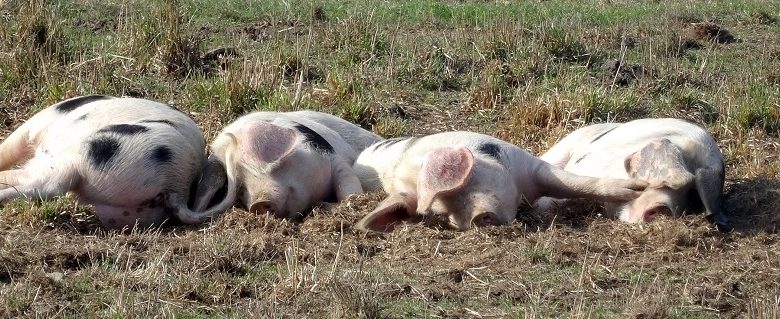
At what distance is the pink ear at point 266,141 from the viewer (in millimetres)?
7359

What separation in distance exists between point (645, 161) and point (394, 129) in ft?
8.34

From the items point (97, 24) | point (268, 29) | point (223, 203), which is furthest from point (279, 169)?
point (97, 24)

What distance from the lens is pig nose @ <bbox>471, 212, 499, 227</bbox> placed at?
6875 millimetres

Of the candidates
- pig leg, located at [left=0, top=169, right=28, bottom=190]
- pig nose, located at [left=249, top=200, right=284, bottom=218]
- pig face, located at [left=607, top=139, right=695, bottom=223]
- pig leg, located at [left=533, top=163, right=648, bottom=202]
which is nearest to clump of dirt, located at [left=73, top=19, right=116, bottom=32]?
pig leg, located at [left=0, top=169, right=28, bottom=190]

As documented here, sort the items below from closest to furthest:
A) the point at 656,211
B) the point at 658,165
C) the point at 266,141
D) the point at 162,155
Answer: the point at 656,211
the point at 658,165
the point at 162,155
the point at 266,141

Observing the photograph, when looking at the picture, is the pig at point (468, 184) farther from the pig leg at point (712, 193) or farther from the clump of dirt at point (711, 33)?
the clump of dirt at point (711, 33)

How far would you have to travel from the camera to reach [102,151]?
714cm

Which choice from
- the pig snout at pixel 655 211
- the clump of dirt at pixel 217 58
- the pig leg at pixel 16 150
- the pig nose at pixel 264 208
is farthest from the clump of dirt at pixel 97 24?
the pig snout at pixel 655 211

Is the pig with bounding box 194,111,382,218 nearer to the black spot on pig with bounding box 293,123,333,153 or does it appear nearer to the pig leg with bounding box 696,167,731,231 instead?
the black spot on pig with bounding box 293,123,333,153

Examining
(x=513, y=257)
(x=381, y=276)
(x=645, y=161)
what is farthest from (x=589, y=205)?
(x=381, y=276)

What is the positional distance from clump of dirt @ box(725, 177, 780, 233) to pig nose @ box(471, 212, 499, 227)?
1.38 metres

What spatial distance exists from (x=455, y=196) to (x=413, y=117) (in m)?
2.96

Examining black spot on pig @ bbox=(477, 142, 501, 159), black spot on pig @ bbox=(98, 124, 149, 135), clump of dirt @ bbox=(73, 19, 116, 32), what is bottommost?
clump of dirt @ bbox=(73, 19, 116, 32)

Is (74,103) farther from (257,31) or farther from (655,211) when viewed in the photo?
(257,31)
